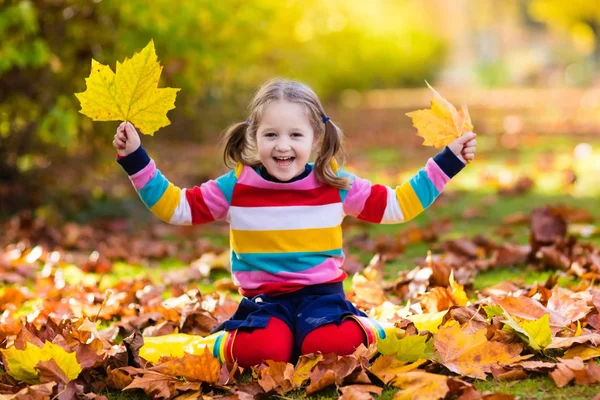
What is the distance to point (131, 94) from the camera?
2617mm

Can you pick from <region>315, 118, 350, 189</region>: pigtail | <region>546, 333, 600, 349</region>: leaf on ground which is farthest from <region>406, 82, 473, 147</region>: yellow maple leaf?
<region>546, 333, 600, 349</region>: leaf on ground

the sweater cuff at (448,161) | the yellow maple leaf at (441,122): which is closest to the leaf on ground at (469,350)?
the sweater cuff at (448,161)

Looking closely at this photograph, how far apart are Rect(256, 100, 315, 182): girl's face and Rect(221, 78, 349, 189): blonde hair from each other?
31mm

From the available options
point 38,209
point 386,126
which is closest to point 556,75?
point 386,126

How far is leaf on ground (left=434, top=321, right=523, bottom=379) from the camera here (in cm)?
232

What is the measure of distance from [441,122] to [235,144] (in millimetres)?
723

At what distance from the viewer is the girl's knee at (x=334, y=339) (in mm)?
2547

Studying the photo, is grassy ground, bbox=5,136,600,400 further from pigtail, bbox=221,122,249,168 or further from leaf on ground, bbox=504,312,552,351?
pigtail, bbox=221,122,249,168

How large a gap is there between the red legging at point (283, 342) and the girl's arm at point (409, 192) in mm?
421

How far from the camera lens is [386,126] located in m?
16.3

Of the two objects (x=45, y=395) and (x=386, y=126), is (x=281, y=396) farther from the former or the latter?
(x=386, y=126)

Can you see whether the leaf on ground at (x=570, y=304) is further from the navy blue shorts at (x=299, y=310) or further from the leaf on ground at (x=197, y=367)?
the leaf on ground at (x=197, y=367)

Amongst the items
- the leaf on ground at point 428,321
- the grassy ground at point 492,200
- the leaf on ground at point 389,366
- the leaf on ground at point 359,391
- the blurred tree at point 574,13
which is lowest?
the leaf on ground at point 359,391

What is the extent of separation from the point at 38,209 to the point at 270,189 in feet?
12.2
